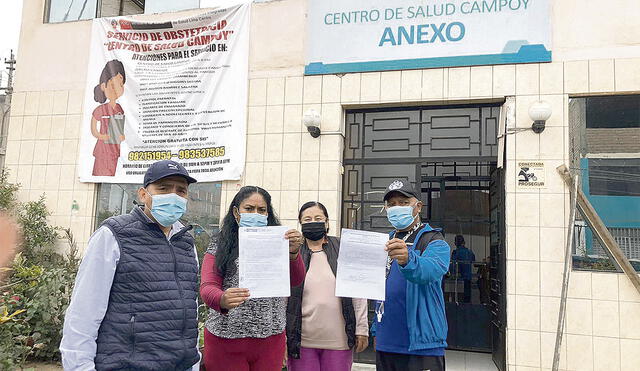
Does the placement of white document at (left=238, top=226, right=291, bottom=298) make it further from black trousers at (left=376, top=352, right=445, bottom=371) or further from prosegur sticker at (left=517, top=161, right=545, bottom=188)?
prosegur sticker at (left=517, top=161, right=545, bottom=188)

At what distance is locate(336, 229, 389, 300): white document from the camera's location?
8.24ft

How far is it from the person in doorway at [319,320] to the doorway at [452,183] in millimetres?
2878

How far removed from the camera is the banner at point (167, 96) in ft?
21.1

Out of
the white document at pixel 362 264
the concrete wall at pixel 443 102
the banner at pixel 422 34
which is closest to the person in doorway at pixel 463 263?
the concrete wall at pixel 443 102

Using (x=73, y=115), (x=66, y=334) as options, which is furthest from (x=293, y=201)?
(x=66, y=334)

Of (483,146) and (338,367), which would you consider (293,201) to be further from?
(338,367)

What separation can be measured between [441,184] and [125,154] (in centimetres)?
457

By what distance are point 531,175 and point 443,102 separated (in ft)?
4.42

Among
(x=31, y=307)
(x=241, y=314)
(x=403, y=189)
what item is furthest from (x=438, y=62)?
(x=31, y=307)

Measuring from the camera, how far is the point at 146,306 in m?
2.02

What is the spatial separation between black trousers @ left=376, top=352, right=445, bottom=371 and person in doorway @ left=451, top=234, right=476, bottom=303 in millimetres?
4159

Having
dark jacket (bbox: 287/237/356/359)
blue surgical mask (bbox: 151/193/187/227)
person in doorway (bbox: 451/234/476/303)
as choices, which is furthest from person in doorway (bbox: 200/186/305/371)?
person in doorway (bbox: 451/234/476/303)

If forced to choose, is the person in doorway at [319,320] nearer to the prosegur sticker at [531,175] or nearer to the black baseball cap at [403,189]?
the black baseball cap at [403,189]

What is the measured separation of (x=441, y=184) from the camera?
6617mm
